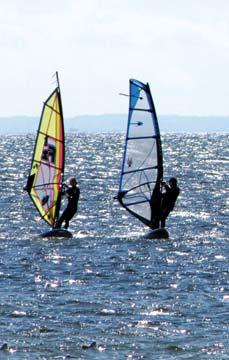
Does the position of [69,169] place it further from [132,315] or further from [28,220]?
[132,315]

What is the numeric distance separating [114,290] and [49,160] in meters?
9.03

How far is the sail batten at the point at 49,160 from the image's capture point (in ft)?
95.2

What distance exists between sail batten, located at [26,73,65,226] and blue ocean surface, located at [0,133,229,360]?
3.95ft

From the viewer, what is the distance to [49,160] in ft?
95.5

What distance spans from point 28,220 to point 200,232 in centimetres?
623

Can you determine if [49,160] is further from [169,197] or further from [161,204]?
[169,197]

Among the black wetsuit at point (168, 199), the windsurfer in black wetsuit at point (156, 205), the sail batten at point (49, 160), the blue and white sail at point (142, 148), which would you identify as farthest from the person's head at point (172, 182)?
the sail batten at point (49, 160)

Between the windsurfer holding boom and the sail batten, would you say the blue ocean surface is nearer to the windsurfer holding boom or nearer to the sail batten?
the windsurfer holding boom

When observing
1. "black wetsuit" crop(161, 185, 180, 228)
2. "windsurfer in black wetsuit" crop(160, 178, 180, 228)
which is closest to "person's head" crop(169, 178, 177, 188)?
"windsurfer in black wetsuit" crop(160, 178, 180, 228)

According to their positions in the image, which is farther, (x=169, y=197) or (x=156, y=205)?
(x=156, y=205)

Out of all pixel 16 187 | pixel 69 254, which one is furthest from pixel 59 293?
pixel 16 187

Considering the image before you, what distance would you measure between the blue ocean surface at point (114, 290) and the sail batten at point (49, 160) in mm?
1204

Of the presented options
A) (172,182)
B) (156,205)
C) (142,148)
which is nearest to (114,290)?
(172,182)

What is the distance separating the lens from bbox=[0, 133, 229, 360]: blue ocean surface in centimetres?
1625
